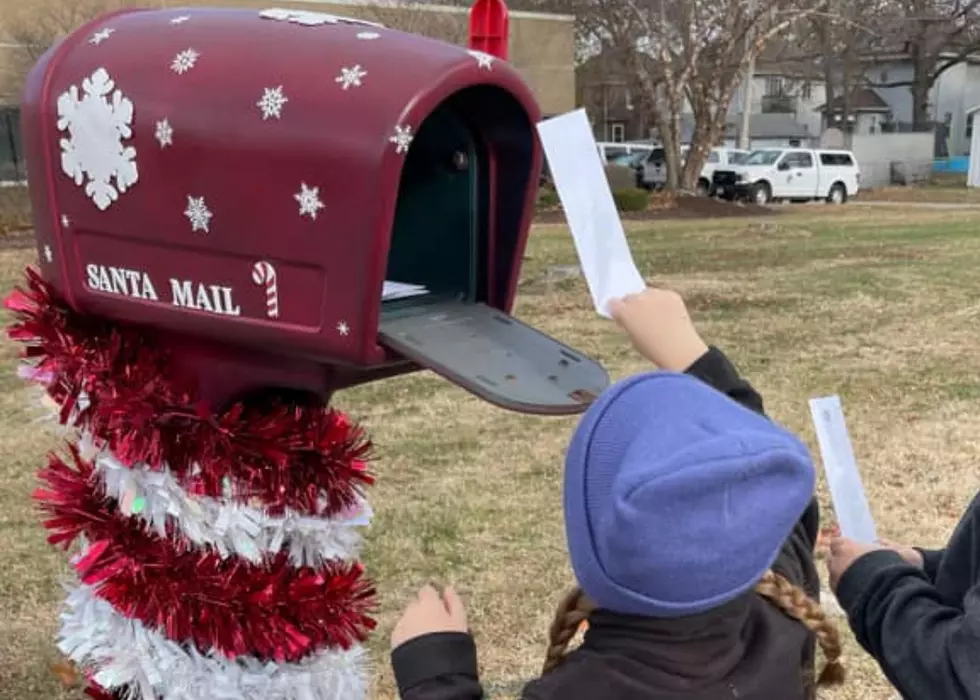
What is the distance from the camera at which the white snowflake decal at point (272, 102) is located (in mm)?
1408

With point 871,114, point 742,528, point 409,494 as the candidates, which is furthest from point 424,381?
point 871,114

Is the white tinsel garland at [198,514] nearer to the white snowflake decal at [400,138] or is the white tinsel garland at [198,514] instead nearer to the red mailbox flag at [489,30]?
the white snowflake decal at [400,138]

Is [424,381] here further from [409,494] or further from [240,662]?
[240,662]

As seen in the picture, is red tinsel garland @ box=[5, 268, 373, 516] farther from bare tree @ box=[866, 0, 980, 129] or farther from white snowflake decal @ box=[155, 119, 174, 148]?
bare tree @ box=[866, 0, 980, 129]

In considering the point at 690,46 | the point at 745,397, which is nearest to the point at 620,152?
the point at 690,46

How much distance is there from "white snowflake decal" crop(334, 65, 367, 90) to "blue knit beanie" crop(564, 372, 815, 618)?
0.47 m

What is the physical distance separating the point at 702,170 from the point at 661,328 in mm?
23543

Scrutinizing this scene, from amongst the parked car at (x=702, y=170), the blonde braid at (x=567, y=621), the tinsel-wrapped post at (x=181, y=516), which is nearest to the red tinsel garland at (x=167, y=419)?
the tinsel-wrapped post at (x=181, y=516)

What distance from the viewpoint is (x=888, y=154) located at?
1427 inches

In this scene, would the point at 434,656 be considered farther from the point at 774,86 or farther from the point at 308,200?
the point at 774,86

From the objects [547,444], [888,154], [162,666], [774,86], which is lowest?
[888,154]

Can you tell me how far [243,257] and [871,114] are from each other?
4974 cm

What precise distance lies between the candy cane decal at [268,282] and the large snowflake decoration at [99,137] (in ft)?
0.67

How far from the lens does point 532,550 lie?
4.02 metres
